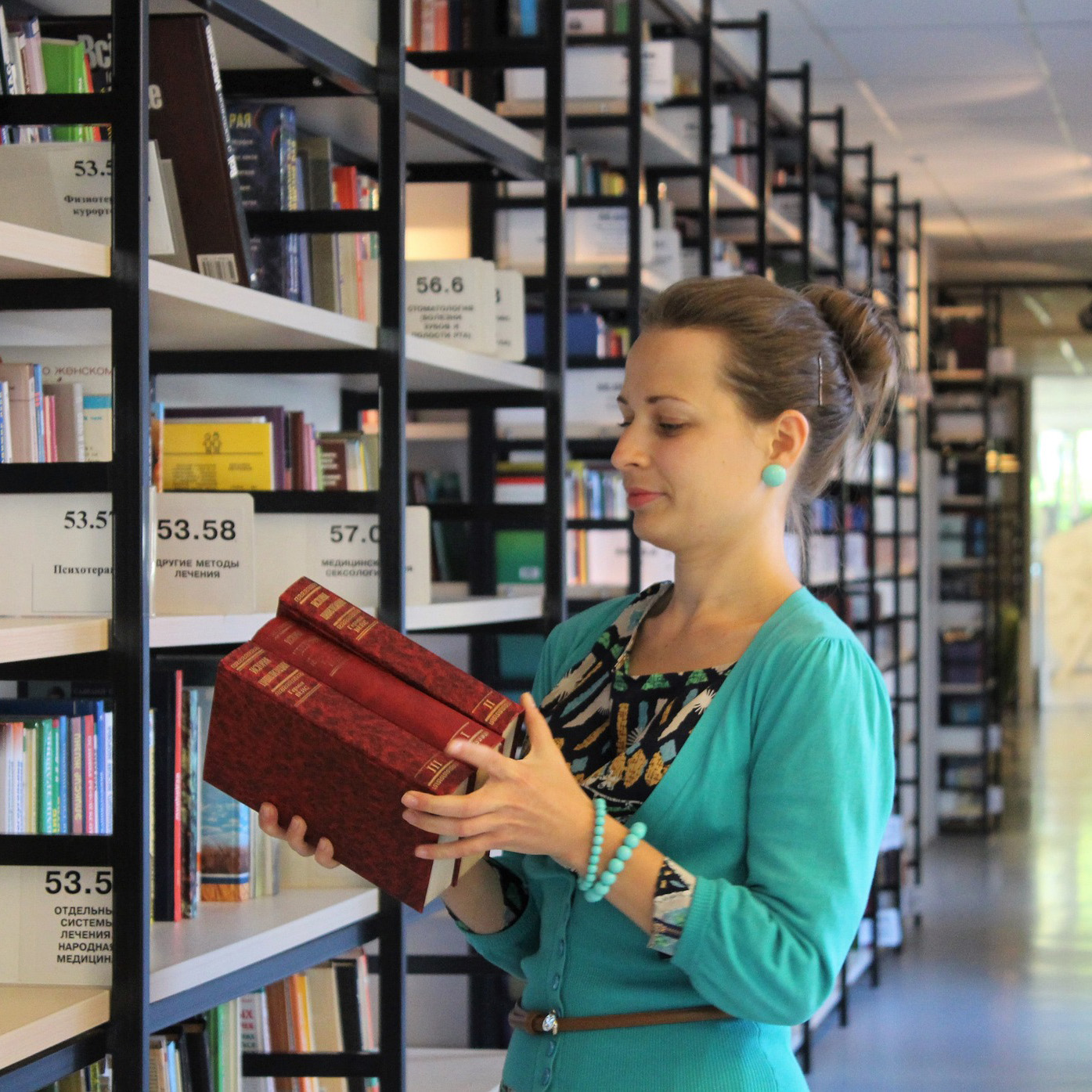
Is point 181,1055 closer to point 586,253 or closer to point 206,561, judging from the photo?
point 206,561

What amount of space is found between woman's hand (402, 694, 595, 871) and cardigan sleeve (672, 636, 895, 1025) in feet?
0.43

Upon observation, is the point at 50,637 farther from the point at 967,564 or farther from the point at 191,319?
the point at 967,564

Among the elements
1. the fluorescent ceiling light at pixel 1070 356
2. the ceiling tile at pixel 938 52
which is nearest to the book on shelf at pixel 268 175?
the ceiling tile at pixel 938 52

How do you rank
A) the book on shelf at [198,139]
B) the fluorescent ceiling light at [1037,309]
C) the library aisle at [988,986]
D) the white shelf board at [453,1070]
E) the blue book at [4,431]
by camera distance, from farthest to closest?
1. the fluorescent ceiling light at [1037,309]
2. the library aisle at [988,986]
3. the white shelf board at [453,1070]
4. the book on shelf at [198,139]
5. the blue book at [4,431]

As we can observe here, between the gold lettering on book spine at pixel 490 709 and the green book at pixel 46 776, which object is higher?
the gold lettering on book spine at pixel 490 709

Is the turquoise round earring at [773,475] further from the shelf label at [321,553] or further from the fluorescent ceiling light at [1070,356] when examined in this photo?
the fluorescent ceiling light at [1070,356]

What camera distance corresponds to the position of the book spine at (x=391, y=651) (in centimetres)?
142

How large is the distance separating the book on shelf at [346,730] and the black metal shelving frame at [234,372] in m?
0.28

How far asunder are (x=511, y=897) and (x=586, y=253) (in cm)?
252

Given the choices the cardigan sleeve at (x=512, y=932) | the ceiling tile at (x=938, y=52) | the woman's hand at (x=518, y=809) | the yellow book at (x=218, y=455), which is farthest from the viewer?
the ceiling tile at (x=938, y=52)

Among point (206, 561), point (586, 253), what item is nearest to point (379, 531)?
point (206, 561)

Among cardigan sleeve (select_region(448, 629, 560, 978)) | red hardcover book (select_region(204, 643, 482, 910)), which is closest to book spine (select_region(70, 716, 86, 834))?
red hardcover book (select_region(204, 643, 482, 910))

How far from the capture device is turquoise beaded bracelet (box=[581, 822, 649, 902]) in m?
1.38

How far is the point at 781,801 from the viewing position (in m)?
1.40
